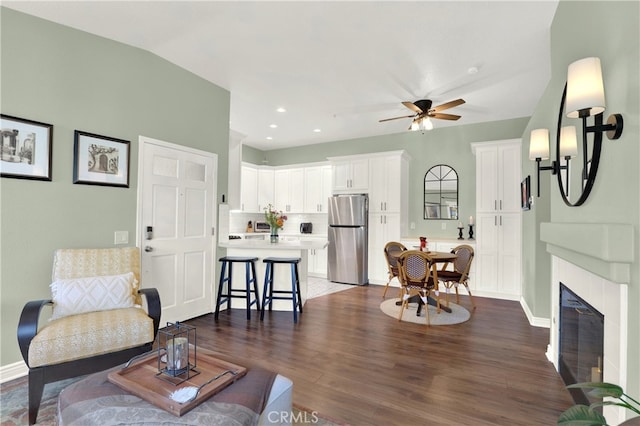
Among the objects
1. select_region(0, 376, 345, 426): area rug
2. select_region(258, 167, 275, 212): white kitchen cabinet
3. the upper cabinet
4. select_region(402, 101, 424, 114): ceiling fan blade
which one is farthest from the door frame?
the upper cabinet

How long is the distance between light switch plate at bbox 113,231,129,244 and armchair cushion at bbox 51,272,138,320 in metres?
0.59

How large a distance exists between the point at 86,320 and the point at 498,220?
17.8 ft

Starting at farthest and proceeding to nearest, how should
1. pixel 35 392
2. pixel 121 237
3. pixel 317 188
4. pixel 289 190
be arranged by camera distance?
pixel 289 190 < pixel 317 188 < pixel 121 237 < pixel 35 392

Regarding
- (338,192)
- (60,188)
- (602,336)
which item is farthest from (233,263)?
(602,336)

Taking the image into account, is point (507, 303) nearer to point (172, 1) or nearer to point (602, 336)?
point (602, 336)

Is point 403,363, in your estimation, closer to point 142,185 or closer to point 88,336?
point 88,336

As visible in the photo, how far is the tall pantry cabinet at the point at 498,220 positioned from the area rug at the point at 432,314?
0.99m

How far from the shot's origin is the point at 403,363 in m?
2.85

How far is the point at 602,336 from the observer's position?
1.74 meters

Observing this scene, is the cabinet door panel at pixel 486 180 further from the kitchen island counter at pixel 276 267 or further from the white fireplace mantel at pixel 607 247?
the white fireplace mantel at pixel 607 247

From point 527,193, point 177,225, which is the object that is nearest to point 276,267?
point 177,225

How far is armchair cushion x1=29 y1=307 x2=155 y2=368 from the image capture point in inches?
82.0

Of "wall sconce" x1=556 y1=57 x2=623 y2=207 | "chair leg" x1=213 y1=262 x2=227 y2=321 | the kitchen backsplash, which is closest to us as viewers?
"wall sconce" x1=556 y1=57 x2=623 y2=207

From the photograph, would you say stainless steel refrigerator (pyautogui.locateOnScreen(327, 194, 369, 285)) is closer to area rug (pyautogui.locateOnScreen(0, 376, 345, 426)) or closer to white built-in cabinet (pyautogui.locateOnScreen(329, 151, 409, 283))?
white built-in cabinet (pyautogui.locateOnScreen(329, 151, 409, 283))
